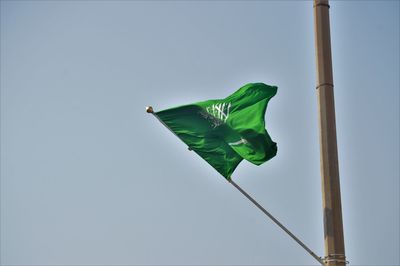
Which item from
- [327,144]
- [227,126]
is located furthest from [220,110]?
[327,144]

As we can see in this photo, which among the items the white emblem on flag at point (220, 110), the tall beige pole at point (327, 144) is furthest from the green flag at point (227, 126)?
the tall beige pole at point (327, 144)

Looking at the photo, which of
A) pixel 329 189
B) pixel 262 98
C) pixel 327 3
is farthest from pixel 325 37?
pixel 329 189

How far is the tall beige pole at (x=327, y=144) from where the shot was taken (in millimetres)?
10060

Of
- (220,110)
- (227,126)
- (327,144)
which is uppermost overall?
(220,110)

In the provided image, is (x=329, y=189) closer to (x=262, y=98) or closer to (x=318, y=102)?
(x=318, y=102)

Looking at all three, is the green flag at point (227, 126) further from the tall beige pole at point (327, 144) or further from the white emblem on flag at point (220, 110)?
the tall beige pole at point (327, 144)

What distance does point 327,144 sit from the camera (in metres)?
10.7

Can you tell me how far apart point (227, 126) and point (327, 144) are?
2.92 metres

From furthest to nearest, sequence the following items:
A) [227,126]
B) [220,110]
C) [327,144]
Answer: [220,110]
[227,126]
[327,144]

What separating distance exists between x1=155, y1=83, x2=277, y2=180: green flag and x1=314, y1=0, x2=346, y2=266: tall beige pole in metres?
1.71

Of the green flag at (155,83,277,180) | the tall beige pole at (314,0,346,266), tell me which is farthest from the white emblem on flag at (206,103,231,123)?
the tall beige pole at (314,0,346,266)

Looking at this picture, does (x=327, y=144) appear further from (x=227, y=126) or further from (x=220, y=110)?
(x=220, y=110)

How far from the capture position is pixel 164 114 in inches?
537

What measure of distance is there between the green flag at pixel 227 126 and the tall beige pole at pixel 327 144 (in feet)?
5.60
